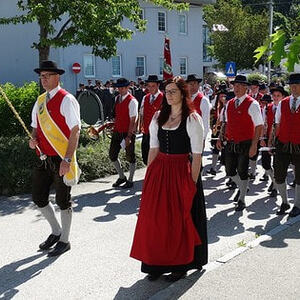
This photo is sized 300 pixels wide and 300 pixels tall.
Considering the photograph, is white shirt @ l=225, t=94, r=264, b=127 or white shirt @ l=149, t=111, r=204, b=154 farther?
white shirt @ l=225, t=94, r=264, b=127

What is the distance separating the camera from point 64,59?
2653 cm

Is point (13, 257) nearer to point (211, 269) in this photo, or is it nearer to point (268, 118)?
point (211, 269)

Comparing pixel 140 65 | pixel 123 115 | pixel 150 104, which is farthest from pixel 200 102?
pixel 140 65

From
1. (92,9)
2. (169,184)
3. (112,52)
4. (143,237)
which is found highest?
(92,9)

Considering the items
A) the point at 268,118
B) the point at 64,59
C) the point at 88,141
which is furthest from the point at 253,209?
the point at 64,59

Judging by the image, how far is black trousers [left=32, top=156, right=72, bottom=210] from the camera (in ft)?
17.9

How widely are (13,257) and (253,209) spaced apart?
3693 mm

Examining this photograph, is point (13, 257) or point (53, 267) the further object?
point (13, 257)

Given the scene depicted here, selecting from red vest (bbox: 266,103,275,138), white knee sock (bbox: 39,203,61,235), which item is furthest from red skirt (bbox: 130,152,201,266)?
red vest (bbox: 266,103,275,138)

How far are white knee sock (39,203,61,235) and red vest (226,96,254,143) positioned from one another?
10.2ft

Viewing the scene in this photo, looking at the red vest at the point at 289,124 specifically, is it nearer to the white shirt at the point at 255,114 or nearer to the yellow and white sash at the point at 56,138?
the white shirt at the point at 255,114

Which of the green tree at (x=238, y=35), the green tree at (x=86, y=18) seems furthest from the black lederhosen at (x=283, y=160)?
the green tree at (x=238, y=35)

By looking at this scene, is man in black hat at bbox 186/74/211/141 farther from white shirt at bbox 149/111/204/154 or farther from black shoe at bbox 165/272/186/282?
black shoe at bbox 165/272/186/282

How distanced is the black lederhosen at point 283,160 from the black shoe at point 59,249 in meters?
3.27
